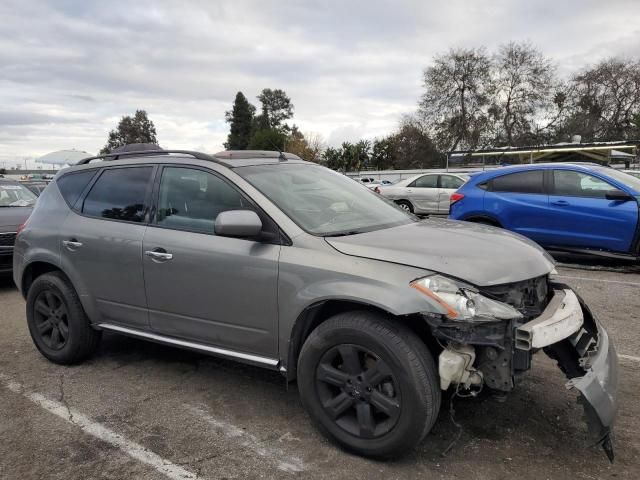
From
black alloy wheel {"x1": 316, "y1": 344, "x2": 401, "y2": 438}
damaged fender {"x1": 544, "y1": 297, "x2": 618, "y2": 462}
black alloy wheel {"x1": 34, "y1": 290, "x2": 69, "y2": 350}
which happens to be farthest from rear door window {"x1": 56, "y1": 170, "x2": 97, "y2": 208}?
damaged fender {"x1": 544, "y1": 297, "x2": 618, "y2": 462}

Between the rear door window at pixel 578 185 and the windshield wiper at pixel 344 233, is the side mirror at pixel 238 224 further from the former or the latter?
the rear door window at pixel 578 185

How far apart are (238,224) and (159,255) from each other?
84cm

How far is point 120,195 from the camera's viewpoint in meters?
4.02

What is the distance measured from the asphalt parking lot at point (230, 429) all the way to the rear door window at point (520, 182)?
406cm

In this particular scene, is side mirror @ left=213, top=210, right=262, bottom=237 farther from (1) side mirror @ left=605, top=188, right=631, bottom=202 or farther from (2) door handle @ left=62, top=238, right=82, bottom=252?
(1) side mirror @ left=605, top=188, right=631, bottom=202

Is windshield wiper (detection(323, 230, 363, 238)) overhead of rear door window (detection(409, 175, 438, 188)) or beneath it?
beneath

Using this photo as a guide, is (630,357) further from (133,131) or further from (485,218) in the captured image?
(133,131)

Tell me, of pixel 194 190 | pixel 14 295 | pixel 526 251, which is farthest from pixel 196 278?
pixel 14 295

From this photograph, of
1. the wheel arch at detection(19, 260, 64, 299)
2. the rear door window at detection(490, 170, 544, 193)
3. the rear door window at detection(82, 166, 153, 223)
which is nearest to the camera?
the rear door window at detection(82, 166, 153, 223)

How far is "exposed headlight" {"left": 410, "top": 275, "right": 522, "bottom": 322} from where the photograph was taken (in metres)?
2.49

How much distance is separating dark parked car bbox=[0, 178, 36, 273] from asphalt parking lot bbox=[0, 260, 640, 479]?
3.43m

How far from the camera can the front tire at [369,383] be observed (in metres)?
2.56

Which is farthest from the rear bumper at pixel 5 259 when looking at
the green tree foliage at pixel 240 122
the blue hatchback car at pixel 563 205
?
the green tree foliage at pixel 240 122

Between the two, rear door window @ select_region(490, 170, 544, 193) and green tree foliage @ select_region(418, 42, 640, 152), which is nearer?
rear door window @ select_region(490, 170, 544, 193)
